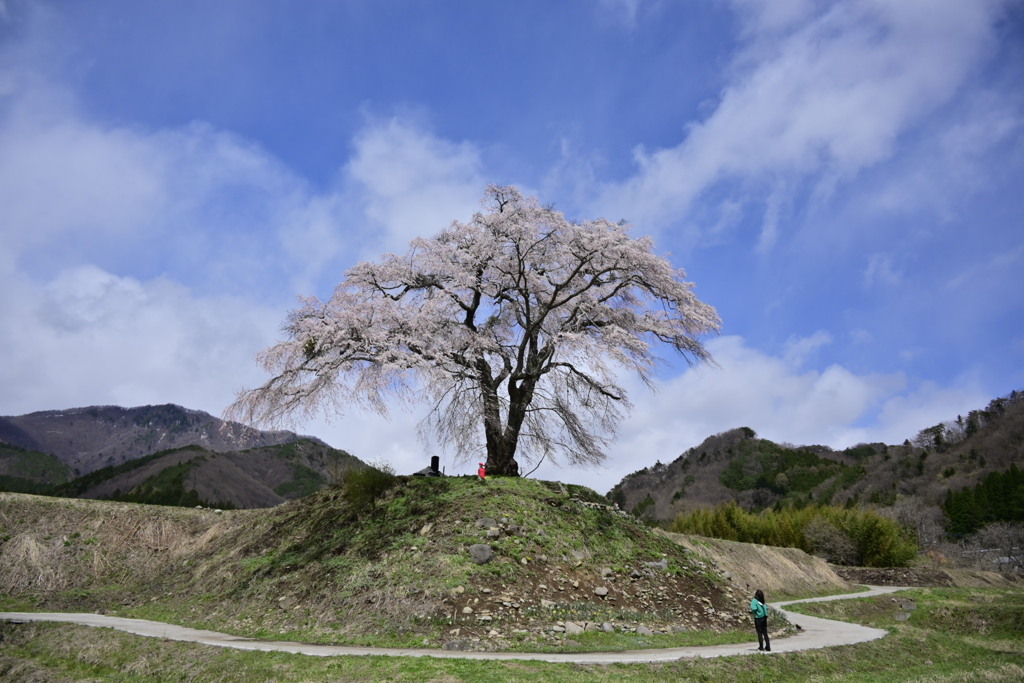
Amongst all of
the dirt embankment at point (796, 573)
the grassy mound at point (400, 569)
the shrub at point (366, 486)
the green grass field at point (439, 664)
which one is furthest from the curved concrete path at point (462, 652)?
the shrub at point (366, 486)

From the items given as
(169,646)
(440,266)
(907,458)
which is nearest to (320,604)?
(169,646)

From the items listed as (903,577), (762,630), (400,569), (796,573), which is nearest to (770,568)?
(796,573)

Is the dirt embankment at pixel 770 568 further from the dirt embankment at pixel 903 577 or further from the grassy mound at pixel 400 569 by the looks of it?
the grassy mound at pixel 400 569

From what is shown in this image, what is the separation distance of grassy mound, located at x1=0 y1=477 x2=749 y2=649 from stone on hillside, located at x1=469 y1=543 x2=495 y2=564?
5.8 inches

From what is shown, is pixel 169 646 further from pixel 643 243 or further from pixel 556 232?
pixel 643 243

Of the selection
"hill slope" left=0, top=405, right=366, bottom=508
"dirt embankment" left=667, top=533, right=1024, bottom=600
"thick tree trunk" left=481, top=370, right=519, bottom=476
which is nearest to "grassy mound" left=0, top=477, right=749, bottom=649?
"thick tree trunk" left=481, top=370, right=519, bottom=476

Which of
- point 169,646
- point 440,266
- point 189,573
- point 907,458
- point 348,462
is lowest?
point 169,646

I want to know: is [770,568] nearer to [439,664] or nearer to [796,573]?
[796,573]

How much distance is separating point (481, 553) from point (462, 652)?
13.6 feet

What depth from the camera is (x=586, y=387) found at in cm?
2453

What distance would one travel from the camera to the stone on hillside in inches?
651

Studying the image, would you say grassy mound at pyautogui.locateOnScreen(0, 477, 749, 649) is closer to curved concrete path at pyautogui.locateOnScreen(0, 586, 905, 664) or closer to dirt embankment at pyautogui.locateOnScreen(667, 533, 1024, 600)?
curved concrete path at pyautogui.locateOnScreen(0, 586, 905, 664)

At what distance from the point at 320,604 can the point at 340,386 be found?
674 cm

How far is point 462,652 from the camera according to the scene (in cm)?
1257
